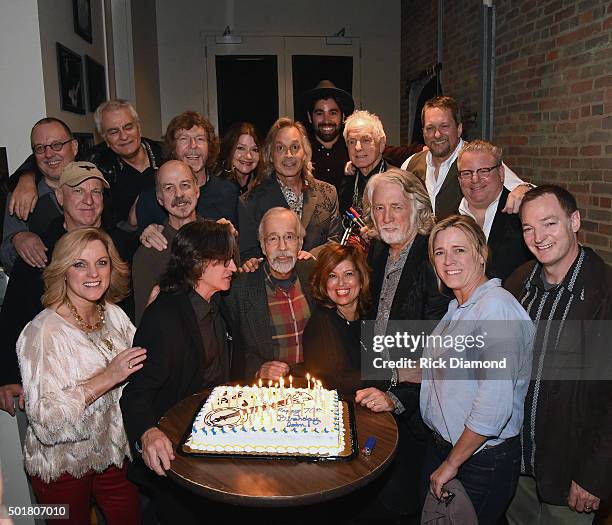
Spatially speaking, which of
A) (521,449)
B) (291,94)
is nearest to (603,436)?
(521,449)

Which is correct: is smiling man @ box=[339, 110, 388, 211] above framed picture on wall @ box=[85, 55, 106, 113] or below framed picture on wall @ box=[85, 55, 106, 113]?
below

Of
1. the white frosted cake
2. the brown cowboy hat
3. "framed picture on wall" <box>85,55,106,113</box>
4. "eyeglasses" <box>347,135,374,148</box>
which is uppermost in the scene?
"framed picture on wall" <box>85,55,106,113</box>

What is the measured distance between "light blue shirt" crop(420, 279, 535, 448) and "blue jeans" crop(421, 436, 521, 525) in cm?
5

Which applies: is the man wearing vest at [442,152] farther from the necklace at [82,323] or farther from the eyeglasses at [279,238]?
the necklace at [82,323]

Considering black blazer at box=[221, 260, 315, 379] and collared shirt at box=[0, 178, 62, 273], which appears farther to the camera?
collared shirt at box=[0, 178, 62, 273]

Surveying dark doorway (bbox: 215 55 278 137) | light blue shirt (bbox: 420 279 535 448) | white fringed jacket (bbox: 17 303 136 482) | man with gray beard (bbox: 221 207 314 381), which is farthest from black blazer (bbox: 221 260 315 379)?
dark doorway (bbox: 215 55 278 137)

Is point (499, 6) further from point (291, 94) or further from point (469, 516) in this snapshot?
point (469, 516)

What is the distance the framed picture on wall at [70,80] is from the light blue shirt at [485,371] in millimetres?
3277

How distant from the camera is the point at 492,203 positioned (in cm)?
326

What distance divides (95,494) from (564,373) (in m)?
2.08

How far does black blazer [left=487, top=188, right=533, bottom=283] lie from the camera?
3.02 metres

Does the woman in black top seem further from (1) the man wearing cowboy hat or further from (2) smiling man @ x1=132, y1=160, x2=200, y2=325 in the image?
(1) the man wearing cowboy hat

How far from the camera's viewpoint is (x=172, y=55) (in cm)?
864

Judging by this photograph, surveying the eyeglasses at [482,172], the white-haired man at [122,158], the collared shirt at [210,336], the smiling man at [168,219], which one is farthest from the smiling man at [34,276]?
the eyeglasses at [482,172]
